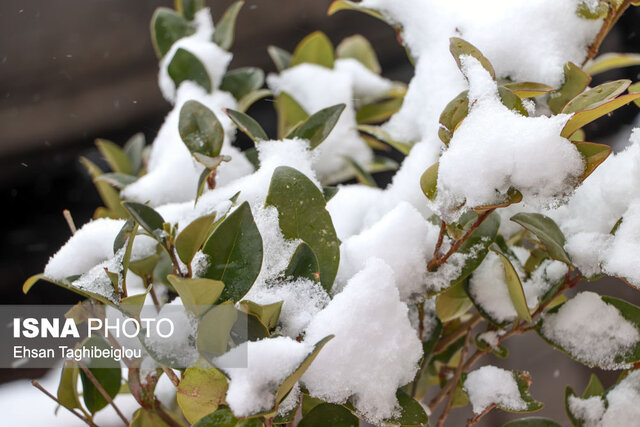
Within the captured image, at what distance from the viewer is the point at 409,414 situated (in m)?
0.36

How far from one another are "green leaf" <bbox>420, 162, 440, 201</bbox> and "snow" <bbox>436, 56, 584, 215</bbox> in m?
0.02

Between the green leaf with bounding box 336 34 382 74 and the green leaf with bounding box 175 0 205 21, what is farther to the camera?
the green leaf with bounding box 336 34 382 74

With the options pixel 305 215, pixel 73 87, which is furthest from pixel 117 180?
pixel 73 87

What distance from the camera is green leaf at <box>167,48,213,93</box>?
21.9 inches

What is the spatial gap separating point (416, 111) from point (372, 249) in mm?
172

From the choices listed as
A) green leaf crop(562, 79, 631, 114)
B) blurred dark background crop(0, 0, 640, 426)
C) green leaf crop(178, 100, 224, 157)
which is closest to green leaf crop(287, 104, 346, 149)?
green leaf crop(178, 100, 224, 157)

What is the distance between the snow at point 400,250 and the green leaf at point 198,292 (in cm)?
10

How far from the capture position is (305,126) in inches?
17.8

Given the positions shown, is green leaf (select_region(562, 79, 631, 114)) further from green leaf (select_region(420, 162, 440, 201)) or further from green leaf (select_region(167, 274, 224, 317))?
green leaf (select_region(167, 274, 224, 317))

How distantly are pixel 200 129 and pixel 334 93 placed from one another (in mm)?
221

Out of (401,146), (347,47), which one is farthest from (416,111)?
(347,47)

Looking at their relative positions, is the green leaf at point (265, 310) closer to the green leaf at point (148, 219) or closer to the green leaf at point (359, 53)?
the green leaf at point (148, 219)

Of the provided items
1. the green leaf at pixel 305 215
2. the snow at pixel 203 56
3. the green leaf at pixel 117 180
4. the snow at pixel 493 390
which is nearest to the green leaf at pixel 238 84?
the snow at pixel 203 56

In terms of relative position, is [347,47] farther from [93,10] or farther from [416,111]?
[93,10]
